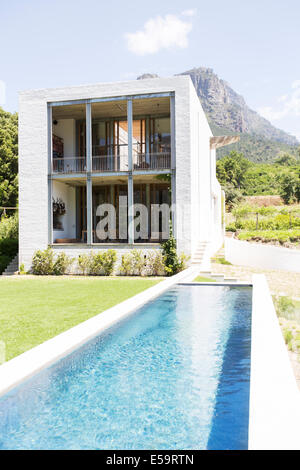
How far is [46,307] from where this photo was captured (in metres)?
7.53

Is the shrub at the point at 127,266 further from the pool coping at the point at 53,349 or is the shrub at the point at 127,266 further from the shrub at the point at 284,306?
the pool coping at the point at 53,349

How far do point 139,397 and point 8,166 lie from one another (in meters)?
26.7

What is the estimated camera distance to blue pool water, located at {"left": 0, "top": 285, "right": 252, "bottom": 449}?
3.04 meters

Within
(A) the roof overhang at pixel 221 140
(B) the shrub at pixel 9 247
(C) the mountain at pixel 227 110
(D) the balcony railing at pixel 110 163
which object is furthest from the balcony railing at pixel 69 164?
(C) the mountain at pixel 227 110

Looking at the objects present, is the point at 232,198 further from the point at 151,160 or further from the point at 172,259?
the point at 172,259

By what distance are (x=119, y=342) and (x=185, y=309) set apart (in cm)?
279

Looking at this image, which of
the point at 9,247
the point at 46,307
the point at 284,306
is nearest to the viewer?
the point at 46,307

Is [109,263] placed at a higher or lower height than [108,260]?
lower

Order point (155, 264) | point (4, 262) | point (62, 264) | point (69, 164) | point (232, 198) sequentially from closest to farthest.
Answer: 1. point (155, 264)
2. point (62, 264)
3. point (4, 262)
4. point (69, 164)
5. point (232, 198)

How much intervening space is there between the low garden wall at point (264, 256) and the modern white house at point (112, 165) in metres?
1.95

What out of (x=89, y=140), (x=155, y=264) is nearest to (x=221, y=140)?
(x=89, y=140)

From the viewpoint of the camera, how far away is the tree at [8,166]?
27188mm

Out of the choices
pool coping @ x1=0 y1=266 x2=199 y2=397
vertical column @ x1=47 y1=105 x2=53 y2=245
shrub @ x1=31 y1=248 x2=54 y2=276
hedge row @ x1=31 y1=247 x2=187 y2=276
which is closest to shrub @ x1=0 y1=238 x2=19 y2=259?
hedge row @ x1=31 y1=247 x2=187 y2=276
